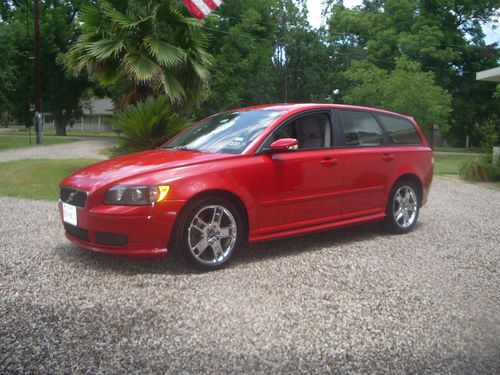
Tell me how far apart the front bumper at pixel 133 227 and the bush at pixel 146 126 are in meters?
5.33

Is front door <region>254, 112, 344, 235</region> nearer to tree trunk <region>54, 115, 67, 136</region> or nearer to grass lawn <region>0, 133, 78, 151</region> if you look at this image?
grass lawn <region>0, 133, 78, 151</region>

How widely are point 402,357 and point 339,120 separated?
3.45 metres

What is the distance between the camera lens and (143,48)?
1213cm

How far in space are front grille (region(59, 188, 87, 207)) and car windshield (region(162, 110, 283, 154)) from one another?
1.33 metres

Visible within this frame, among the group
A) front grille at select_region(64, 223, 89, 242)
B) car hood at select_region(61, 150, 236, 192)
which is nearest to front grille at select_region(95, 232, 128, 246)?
front grille at select_region(64, 223, 89, 242)

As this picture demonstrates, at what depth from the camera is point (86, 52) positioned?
482 inches

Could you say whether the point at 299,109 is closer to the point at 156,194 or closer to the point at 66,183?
the point at 156,194

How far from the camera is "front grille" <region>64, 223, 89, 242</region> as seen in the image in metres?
4.66

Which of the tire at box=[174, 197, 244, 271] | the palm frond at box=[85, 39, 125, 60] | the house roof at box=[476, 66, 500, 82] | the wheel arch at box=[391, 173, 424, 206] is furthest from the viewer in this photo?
the house roof at box=[476, 66, 500, 82]

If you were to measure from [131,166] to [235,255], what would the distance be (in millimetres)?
1463

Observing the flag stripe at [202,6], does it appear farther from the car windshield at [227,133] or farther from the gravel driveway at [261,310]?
the gravel driveway at [261,310]

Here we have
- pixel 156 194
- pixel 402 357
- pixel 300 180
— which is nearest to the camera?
pixel 402 357

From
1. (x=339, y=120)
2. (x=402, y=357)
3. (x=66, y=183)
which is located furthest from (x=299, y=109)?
(x=402, y=357)

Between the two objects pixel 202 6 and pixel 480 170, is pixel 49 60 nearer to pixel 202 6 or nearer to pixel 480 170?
pixel 202 6
